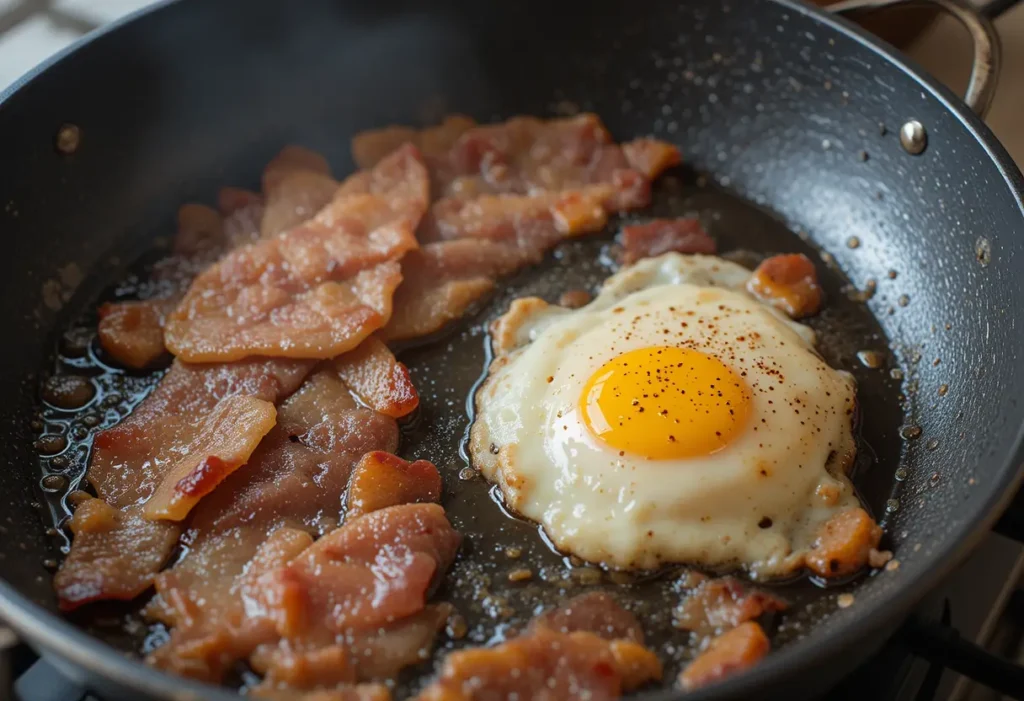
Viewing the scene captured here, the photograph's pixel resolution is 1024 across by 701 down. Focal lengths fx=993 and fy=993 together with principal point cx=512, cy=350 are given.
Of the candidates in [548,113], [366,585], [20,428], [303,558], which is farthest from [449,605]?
[548,113]

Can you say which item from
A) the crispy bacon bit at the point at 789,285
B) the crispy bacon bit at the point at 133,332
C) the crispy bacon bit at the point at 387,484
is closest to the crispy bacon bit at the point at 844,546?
the crispy bacon bit at the point at 789,285

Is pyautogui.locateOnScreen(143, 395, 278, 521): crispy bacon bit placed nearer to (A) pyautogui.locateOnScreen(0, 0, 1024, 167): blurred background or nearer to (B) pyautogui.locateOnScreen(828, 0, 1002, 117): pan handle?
(A) pyautogui.locateOnScreen(0, 0, 1024, 167): blurred background

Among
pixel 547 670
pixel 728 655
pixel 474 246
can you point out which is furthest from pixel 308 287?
pixel 728 655

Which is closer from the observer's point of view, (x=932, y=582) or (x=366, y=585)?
(x=932, y=582)

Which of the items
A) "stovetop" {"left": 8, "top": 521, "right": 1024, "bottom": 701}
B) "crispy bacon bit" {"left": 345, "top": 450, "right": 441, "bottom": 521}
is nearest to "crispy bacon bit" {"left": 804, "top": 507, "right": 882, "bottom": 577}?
"stovetop" {"left": 8, "top": 521, "right": 1024, "bottom": 701}

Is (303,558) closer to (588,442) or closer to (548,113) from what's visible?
(588,442)

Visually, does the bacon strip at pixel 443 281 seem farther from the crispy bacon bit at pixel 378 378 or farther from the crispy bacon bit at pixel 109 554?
the crispy bacon bit at pixel 109 554

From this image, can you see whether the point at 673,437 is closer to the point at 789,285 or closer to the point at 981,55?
the point at 789,285
